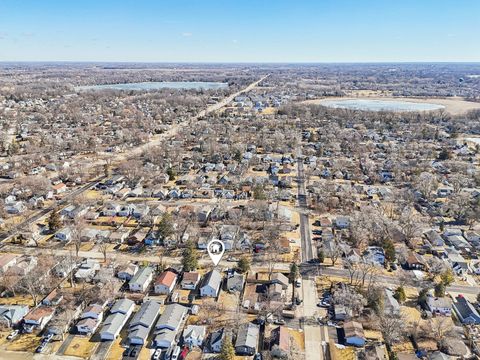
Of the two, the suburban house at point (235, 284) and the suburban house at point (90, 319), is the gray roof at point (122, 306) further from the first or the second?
the suburban house at point (235, 284)

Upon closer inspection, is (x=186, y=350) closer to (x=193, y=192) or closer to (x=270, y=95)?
(x=193, y=192)

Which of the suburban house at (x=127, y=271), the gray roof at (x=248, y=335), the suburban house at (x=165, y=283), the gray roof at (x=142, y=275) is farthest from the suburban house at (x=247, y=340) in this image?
the suburban house at (x=127, y=271)

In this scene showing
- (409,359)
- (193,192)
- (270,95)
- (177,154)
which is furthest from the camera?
(270,95)

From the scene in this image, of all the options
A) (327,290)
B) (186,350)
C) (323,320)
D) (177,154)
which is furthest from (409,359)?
(177,154)

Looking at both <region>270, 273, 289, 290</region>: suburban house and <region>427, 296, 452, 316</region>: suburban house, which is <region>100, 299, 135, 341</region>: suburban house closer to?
<region>270, 273, 289, 290</region>: suburban house

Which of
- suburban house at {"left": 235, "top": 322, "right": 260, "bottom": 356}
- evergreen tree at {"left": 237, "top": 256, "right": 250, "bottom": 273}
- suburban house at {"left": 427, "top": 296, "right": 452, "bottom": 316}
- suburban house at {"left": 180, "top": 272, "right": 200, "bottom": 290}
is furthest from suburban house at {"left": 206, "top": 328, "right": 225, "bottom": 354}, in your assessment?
suburban house at {"left": 427, "top": 296, "right": 452, "bottom": 316}

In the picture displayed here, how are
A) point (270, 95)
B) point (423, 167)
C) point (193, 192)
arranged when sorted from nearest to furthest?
point (193, 192), point (423, 167), point (270, 95)
